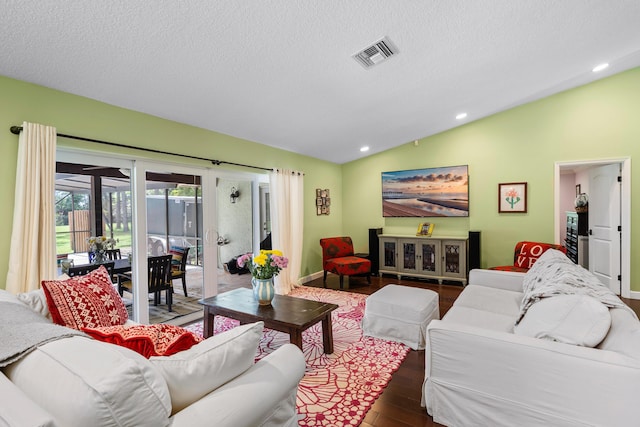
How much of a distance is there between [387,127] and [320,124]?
1.17m

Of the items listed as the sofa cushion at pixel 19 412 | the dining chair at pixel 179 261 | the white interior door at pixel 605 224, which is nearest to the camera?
the sofa cushion at pixel 19 412

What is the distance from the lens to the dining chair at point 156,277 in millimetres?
3347

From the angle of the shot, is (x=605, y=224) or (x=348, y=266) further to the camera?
(x=348, y=266)

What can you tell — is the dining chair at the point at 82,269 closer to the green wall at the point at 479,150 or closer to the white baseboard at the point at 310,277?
the green wall at the point at 479,150

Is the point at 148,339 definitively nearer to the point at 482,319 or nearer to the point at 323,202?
the point at 482,319

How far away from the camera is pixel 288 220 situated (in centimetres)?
490

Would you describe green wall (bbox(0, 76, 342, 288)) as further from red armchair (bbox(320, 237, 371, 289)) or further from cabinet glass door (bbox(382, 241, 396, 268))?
cabinet glass door (bbox(382, 241, 396, 268))

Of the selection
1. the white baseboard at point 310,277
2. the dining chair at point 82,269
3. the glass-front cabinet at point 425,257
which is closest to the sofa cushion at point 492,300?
the glass-front cabinet at point 425,257

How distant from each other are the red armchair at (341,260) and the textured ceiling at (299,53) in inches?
86.9

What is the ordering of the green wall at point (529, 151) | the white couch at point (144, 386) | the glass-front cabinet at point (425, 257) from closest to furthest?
the white couch at point (144, 386), the green wall at point (529, 151), the glass-front cabinet at point (425, 257)

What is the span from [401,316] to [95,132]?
3.34m

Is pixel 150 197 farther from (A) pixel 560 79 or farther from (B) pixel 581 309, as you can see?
(A) pixel 560 79

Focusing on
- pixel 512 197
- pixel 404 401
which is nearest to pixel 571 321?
pixel 404 401

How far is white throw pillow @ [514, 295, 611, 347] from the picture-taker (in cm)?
152
